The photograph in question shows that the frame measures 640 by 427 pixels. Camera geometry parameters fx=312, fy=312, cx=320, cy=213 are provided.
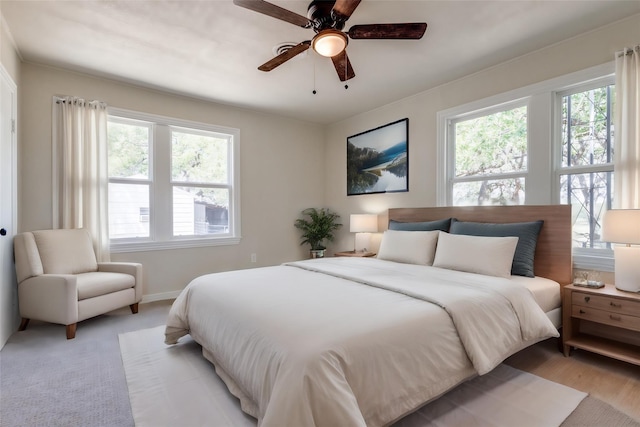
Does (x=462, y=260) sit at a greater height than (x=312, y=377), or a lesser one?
greater

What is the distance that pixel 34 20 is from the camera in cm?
248

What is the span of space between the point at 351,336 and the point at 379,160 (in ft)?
11.4

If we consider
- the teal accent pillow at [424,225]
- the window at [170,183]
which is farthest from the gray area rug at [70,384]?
the teal accent pillow at [424,225]

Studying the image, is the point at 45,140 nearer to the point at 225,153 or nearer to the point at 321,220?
Answer: the point at 225,153

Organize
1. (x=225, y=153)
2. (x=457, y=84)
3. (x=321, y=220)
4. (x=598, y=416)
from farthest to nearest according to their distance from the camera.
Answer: (x=321, y=220)
(x=225, y=153)
(x=457, y=84)
(x=598, y=416)

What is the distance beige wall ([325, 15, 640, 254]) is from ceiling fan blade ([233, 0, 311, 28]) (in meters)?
2.24

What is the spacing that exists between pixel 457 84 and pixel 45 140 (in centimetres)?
452

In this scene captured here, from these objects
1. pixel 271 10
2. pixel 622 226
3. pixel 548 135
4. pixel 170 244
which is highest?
pixel 271 10

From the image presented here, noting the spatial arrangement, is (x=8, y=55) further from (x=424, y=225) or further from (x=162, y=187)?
(x=424, y=225)

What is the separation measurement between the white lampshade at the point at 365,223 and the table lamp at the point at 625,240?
8.07ft

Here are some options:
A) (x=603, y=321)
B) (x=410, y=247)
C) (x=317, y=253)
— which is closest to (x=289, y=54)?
(x=410, y=247)

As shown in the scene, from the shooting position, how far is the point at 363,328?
4.72ft

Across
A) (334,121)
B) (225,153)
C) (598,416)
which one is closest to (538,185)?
(598,416)

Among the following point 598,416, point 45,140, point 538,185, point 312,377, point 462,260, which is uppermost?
point 45,140
